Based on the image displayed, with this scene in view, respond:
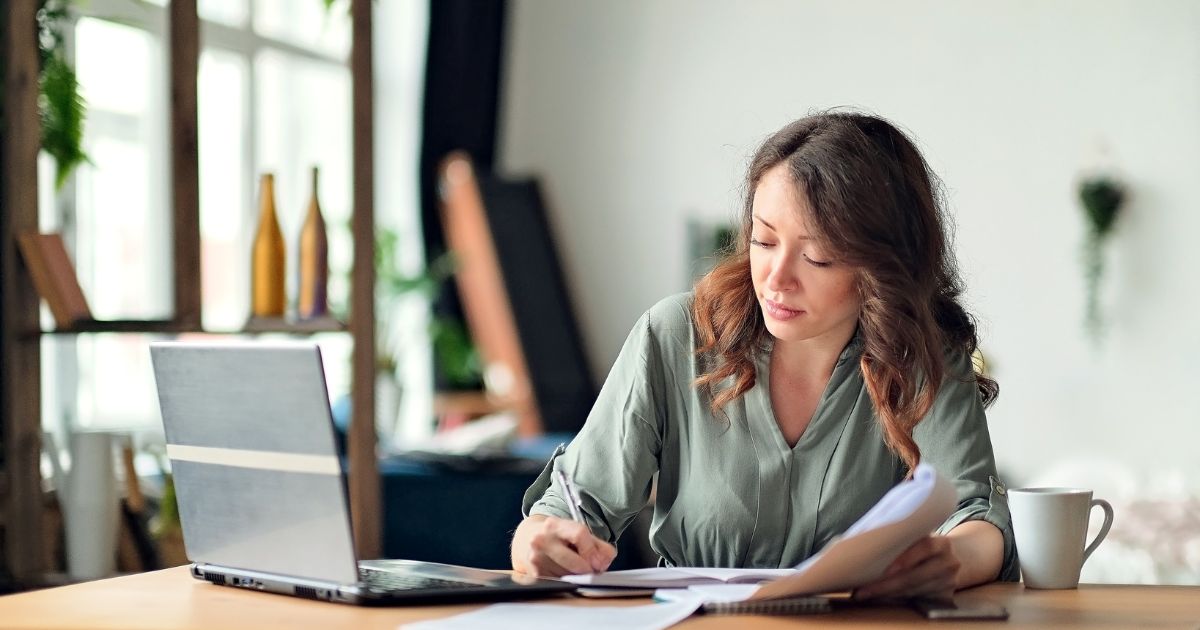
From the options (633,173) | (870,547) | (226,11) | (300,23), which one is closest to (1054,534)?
(870,547)

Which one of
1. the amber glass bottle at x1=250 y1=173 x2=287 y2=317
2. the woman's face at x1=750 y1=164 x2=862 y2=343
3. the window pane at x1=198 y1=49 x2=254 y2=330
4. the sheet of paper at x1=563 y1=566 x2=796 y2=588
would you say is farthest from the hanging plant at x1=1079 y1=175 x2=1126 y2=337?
the sheet of paper at x1=563 y1=566 x2=796 y2=588

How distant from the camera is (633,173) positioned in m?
6.48

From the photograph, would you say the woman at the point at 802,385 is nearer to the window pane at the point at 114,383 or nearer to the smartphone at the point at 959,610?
the smartphone at the point at 959,610

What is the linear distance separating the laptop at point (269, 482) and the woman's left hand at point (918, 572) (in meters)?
0.33

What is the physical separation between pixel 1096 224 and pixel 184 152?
A: 382cm

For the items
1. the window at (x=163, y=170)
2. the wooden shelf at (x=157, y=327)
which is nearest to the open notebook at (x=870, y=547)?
the wooden shelf at (x=157, y=327)

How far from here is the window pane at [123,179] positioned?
402cm

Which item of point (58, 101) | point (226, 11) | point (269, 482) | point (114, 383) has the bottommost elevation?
point (114, 383)

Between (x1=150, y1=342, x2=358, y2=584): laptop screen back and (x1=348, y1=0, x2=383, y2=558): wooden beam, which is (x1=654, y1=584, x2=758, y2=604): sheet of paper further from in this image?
(x1=348, y1=0, x2=383, y2=558): wooden beam

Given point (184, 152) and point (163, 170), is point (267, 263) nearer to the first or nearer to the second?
point (184, 152)

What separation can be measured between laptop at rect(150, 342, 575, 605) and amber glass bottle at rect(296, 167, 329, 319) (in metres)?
1.70

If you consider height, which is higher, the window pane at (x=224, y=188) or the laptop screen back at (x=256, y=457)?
the window pane at (x=224, y=188)

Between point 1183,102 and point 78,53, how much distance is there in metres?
4.07

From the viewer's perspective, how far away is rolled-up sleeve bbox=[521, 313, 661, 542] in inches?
69.3
